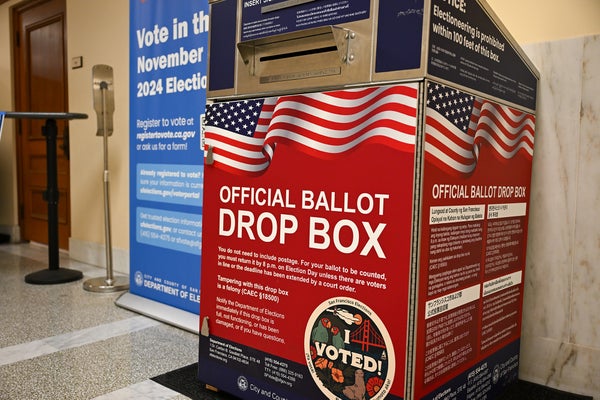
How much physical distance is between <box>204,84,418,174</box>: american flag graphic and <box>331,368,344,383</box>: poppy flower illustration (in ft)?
1.67

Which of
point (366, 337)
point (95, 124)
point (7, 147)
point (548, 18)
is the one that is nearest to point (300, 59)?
point (366, 337)

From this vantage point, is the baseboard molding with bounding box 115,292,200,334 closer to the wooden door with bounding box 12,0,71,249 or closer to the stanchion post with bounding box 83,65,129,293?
the stanchion post with bounding box 83,65,129,293

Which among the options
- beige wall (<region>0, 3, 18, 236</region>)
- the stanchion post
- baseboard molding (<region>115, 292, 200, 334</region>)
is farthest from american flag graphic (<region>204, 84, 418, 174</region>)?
beige wall (<region>0, 3, 18, 236</region>)

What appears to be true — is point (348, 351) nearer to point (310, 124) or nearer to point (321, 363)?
point (321, 363)

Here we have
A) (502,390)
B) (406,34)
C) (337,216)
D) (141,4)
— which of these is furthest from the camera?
(141,4)

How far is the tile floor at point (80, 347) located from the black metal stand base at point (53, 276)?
0.39 ft

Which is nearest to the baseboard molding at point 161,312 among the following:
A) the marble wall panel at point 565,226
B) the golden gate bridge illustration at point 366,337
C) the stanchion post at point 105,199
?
the stanchion post at point 105,199

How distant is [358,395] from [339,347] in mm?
114

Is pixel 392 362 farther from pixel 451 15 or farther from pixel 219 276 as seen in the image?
pixel 451 15

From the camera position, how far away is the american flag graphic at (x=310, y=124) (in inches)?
41.7

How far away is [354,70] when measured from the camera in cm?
112

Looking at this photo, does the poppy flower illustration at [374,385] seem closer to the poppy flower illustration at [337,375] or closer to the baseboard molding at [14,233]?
the poppy flower illustration at [337,375]

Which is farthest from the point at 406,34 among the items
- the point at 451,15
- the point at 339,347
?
the point at 339,347

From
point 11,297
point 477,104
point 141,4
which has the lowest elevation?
point 11,297
